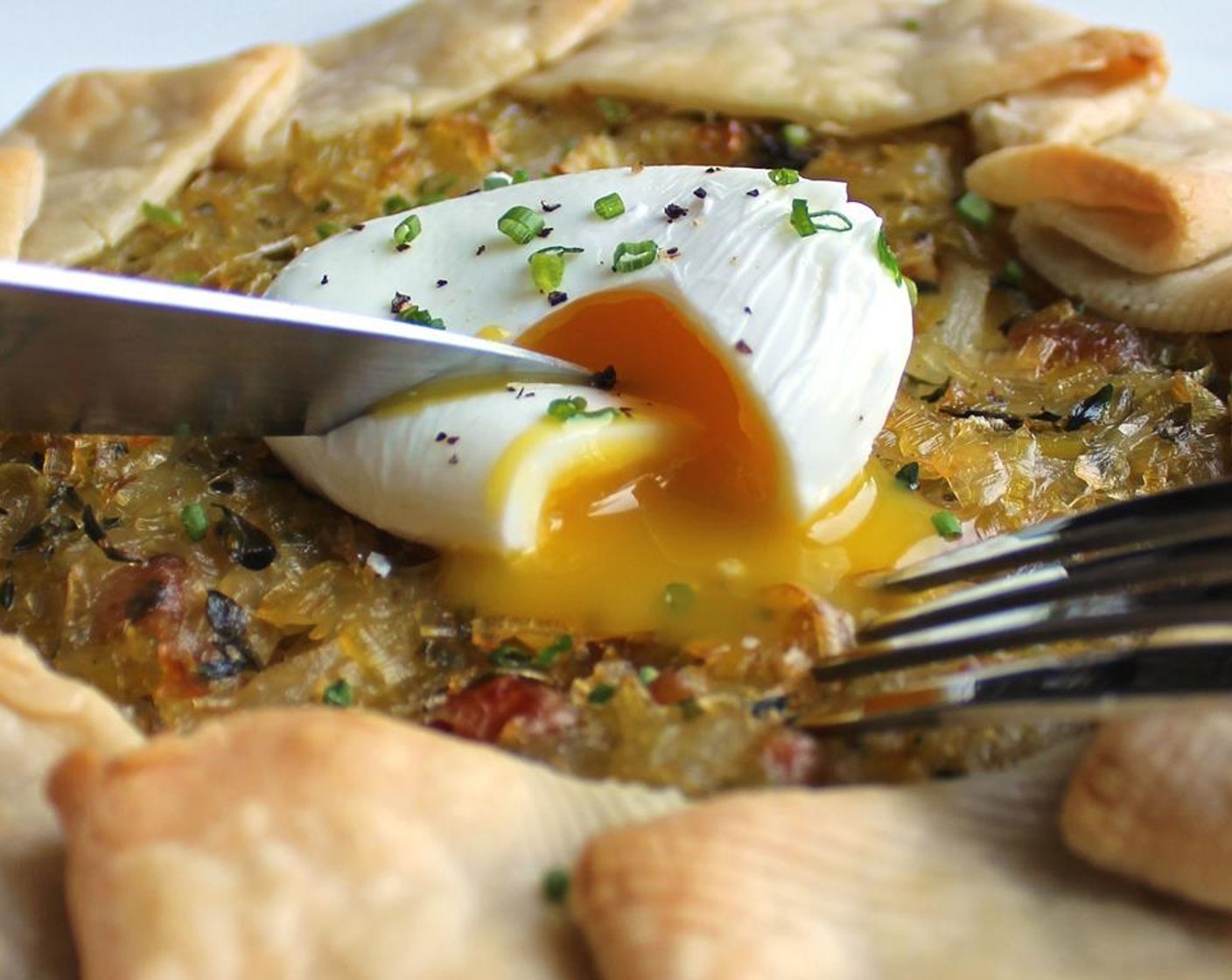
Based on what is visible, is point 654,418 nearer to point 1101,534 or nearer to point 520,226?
point 520,226

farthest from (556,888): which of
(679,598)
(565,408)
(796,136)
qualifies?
(796,136)

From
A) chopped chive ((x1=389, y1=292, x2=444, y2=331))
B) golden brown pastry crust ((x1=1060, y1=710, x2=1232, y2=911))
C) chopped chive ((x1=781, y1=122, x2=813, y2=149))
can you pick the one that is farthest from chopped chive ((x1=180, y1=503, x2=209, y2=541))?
chopped chive ((x1=781, y1=122, x2=813, y2=149))

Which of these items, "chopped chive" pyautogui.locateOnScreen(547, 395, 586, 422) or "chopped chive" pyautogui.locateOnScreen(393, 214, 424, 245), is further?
"chopped chive" pyautogui.locateOnScreen(393, 214, 424, 245)

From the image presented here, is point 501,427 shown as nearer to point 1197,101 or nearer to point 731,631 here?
point 731,631

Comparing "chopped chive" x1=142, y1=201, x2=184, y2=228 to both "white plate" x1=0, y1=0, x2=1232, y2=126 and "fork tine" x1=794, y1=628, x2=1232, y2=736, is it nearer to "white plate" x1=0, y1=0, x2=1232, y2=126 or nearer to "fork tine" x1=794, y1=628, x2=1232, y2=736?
"white plate" x1=0, y1=0, x2=1232, y2=126

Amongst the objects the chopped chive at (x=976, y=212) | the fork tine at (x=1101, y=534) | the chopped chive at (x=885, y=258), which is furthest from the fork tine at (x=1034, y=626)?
the chopped chive at (x=976, y=212)

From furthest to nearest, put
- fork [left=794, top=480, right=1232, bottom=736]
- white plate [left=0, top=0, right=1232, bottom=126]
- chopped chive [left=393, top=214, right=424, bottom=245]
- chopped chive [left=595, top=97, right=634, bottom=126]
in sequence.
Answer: white plate [left=0, top=0, right=1232, bottom=126] → chopped chive [left=595, top=97, right=634, bottom=126] → chopped chive [left=393, top=214, right=424, bottom=245] → fork [left=794, top=480, right=1232, bottom=736]

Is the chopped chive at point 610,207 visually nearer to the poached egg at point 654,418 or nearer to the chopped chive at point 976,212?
the poached egg at point 654,418
